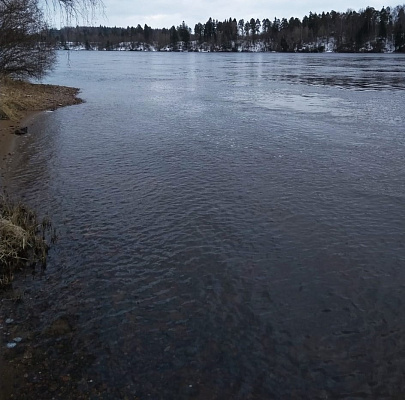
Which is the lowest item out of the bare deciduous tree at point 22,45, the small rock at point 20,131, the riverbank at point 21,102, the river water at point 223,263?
the river water at point 223,263

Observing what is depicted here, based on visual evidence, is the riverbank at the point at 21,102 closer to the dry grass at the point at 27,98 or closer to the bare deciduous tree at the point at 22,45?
the dry grass at the point at 27,98

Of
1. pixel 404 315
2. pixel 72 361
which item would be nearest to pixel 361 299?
pixel 404 315

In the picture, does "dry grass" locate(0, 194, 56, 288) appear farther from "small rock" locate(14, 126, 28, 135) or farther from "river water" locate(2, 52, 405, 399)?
"small rock" locate(14, 126, 28, 135)

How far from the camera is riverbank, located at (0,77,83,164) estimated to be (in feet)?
82.8

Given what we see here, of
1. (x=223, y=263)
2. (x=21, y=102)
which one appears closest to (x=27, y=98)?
(x=21, y=102)

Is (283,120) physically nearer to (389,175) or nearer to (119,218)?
(389,175)

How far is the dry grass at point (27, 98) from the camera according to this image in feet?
101

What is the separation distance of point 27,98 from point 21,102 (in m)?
2.80

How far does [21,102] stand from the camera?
112ft

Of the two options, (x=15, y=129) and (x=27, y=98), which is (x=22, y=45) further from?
(x=15, y=129)

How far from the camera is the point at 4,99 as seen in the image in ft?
104

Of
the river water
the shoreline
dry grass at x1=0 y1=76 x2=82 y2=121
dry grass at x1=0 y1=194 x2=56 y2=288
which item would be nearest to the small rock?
the shoreline

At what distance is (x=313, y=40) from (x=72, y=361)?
614 ft

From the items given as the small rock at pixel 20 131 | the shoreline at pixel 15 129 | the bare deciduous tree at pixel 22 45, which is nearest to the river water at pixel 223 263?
the shoreline at pixel 15 129
